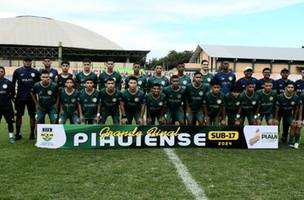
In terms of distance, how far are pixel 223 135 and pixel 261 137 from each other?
2.69ft

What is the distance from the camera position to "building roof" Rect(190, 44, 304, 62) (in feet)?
205

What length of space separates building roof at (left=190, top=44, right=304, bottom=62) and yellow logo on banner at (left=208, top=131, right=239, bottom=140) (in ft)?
172

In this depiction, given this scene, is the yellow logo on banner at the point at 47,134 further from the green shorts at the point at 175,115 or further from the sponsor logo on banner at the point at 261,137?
the sponsor logo on banner at the point at 261,137

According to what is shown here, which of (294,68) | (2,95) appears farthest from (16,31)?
(2,95)

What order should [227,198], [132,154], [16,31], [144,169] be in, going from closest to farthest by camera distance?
[227,198] < [144,169] < [132,154] < [16,31]

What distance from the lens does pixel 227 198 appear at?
6.27m

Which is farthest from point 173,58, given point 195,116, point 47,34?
point 195,116

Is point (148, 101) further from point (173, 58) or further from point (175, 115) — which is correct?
point (173, 58)

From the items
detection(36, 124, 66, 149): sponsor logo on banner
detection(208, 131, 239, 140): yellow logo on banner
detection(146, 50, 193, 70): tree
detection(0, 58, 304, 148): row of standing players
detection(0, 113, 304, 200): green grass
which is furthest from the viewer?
detection(146, 50, 193, 70): tree

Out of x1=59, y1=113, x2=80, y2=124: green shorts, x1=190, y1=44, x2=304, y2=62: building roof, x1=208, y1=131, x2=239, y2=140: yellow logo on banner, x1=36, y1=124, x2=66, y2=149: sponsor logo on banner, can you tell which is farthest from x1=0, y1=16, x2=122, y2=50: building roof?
x1=208, y1=131, x2=239, y2=140: yellow logo on banner

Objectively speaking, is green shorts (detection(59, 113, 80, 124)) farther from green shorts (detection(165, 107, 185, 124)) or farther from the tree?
the tree

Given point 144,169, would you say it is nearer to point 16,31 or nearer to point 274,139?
point 274,139

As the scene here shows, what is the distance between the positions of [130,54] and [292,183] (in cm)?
7686

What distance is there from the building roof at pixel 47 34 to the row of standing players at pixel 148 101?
2946 inches
